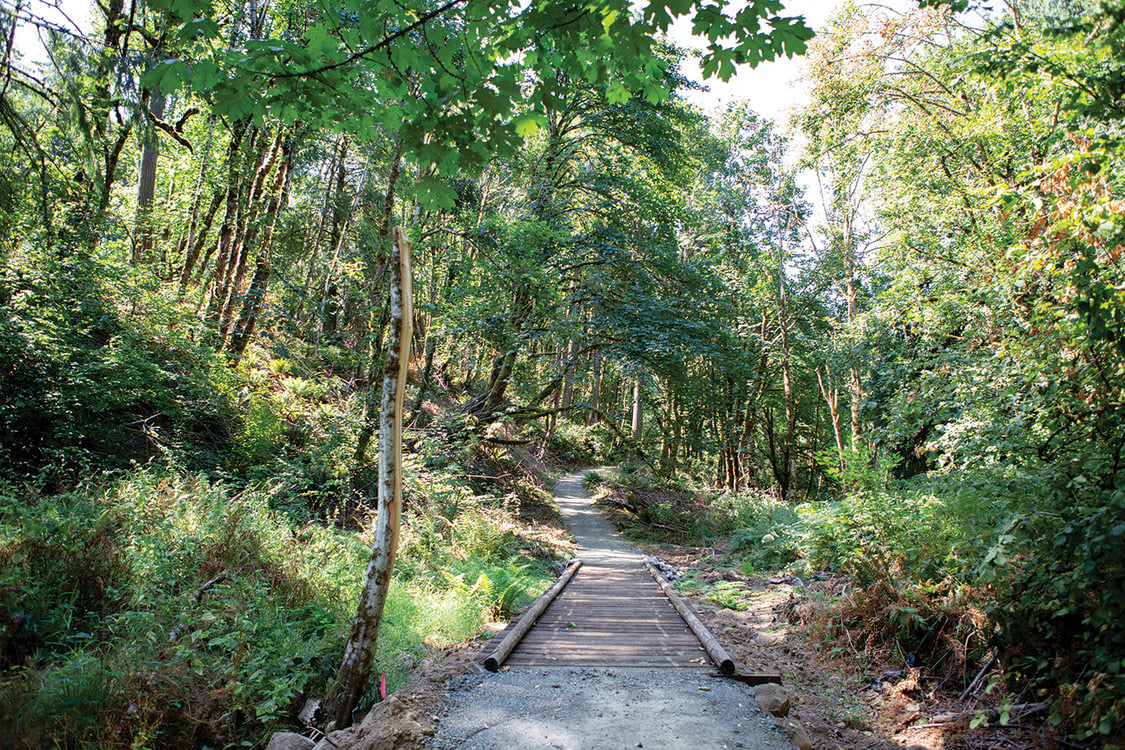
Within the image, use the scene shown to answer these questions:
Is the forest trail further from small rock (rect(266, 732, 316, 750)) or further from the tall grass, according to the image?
the tall grass

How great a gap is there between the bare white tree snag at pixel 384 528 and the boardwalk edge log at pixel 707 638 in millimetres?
2822

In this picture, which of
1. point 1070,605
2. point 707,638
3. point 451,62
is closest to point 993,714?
point 1070,605

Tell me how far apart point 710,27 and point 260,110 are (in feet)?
8.50

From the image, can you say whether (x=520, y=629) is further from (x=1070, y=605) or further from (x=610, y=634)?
(x=1070, y=605)

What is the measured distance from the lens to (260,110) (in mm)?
3037

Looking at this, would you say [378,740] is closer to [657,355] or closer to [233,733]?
[233,733]

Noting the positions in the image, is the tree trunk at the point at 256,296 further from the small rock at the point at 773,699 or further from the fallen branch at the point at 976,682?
the fallen branch at the point at 976,682

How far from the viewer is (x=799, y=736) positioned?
130 inches

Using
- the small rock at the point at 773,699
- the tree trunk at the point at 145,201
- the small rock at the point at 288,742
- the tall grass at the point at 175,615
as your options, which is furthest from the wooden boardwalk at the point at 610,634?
the tree trunk at the point at 145,201

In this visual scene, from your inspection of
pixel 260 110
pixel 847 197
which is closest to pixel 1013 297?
pixel 260 110

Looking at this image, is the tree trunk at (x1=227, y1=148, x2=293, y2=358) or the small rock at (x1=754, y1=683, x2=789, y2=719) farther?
the tree trunk at (x1=227, y1=148, x2=293, y2=358)

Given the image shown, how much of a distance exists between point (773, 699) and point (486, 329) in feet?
30.0

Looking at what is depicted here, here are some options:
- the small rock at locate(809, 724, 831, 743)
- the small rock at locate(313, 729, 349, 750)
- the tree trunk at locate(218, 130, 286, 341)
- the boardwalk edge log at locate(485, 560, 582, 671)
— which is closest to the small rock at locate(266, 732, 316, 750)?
the small rock at locate(313, 729, 349, 750)

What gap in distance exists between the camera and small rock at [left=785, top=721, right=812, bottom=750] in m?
3.23
